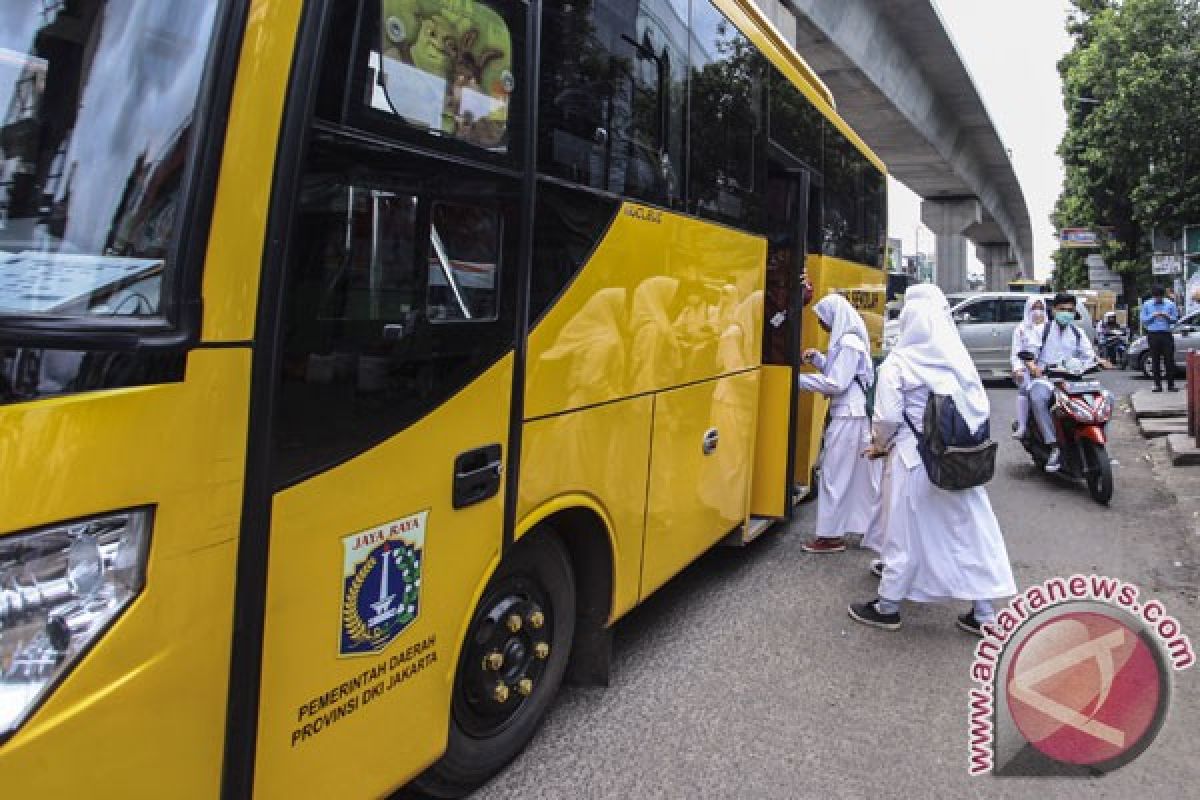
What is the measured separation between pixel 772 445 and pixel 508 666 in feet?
10.1

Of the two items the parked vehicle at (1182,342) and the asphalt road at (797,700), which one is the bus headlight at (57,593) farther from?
the parked vehicle at (1182,342)

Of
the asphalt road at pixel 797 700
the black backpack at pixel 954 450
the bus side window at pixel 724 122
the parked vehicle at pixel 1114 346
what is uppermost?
the parked vehicle at pixel 1114 346

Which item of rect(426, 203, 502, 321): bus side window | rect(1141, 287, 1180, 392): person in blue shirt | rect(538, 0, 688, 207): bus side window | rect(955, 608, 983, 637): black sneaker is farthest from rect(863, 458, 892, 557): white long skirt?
rect(1141, 287, 1180, 392): person in blue shirt

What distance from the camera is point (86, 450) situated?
153 centimetres

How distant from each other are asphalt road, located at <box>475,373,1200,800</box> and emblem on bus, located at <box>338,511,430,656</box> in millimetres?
1016

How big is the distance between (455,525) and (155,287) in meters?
1.10

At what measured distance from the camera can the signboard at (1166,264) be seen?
24266mm

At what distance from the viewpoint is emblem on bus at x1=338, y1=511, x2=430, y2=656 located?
2.14 m

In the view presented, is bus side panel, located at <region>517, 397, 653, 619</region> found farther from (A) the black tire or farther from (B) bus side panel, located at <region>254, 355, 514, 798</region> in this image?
(A) the black tire

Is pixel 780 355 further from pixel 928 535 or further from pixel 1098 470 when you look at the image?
pixel 1098 470

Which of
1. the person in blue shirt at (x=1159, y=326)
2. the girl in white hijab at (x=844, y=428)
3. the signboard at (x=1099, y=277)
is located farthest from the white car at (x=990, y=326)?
the signboard at (x=1099, y=277)

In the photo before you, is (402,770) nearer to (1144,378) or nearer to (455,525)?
(455,525)

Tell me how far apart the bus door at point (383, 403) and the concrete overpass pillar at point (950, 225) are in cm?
3543

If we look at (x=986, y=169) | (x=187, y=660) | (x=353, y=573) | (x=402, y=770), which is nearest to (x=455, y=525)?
(x=353, y=573)
